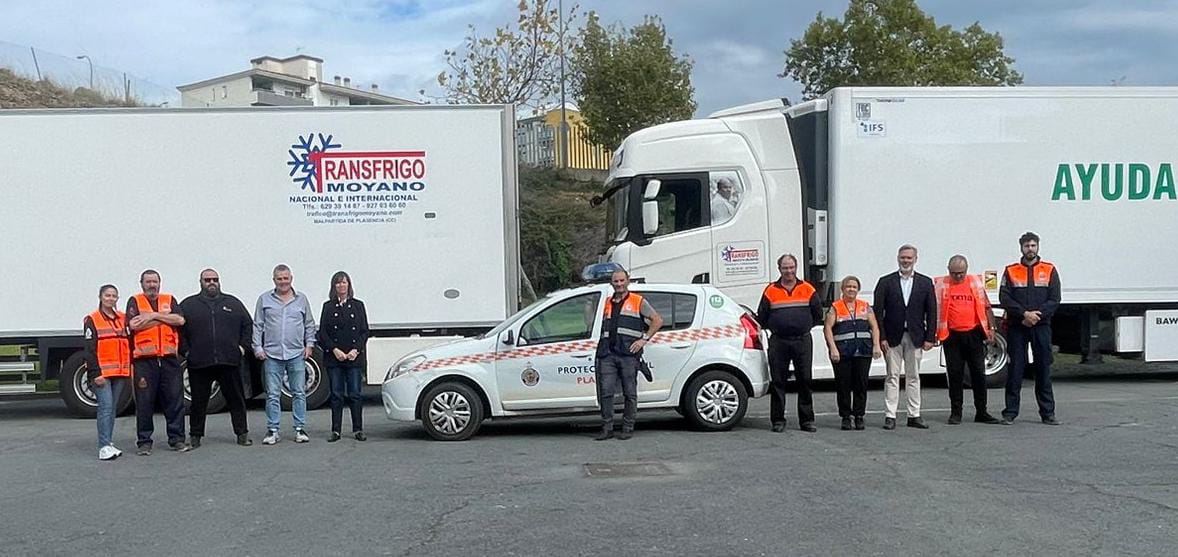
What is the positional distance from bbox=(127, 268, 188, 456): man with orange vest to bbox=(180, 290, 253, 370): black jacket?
10 cm

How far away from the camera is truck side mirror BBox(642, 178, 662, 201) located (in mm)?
13227

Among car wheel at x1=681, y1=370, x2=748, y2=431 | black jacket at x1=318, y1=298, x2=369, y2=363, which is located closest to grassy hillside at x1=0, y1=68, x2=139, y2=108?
black jacket at x1=318, y1=298, x2=369, y2=363

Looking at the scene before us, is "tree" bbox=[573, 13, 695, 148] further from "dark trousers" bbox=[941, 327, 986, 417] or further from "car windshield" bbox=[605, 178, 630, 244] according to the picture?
"dark trousers" bbox=[941, 327, 986, 417]

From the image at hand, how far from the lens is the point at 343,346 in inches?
400

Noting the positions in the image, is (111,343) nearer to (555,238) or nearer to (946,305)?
(946,305)

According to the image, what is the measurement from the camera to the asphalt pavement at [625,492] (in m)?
6.31

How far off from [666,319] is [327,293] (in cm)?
441

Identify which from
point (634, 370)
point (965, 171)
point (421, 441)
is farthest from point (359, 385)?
point (965, 171)

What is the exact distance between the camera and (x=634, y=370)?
991 centimetres

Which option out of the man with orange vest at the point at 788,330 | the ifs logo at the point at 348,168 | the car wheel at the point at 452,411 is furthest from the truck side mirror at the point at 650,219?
the car wheel at the point at 452,411

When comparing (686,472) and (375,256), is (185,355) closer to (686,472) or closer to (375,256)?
(375,256)

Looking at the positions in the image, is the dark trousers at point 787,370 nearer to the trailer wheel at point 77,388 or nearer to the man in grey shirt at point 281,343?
the man in grey shirt at point 281,343

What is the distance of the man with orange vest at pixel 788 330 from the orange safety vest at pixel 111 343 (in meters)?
5.74

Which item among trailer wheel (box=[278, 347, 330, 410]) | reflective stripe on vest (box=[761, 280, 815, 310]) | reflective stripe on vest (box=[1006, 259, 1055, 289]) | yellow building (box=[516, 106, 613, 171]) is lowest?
trailer wheel (box=[278, 347, 330, 410])
